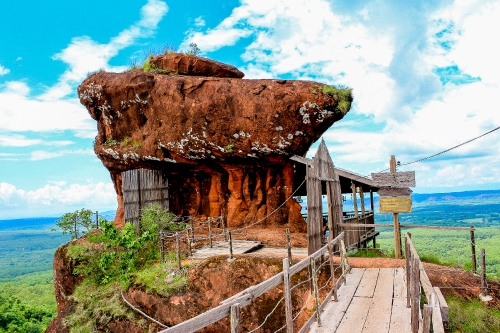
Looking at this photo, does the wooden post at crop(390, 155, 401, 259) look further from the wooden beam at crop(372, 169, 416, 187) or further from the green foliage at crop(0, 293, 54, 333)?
the green foliage at crop(0, 293, 54, 333)

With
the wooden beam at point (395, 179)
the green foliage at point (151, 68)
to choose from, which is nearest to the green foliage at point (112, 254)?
the green foliage at point (151, 68)

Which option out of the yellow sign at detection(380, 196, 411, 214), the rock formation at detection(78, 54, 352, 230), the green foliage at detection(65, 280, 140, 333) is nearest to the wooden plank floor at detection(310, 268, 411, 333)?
the yellow sign at detection(380, 196, 411, 214)

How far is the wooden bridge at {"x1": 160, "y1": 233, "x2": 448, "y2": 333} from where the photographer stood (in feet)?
12.7

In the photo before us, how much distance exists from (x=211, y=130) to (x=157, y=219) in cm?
471

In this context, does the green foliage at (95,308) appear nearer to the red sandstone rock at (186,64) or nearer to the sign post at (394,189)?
the sign post at (394,189)

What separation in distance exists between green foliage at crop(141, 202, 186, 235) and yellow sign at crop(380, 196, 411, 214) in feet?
29.1

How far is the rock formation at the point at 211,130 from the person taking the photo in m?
14.5

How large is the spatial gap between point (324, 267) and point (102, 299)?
772cm

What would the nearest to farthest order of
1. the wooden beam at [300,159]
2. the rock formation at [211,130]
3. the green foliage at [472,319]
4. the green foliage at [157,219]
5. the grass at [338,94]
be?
the green foliage at [472,319]
the wooden beam at [300,159]
the grass at [338,94]
the rock formation at [211,130]
the green foliage at [157,219]

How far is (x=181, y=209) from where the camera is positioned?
750 inches

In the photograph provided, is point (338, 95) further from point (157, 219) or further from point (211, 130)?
point (157, 219)

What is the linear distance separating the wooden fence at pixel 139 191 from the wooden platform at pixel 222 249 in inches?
159

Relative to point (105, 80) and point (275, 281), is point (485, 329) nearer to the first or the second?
point (275, 281)

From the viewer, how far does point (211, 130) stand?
15516mm
